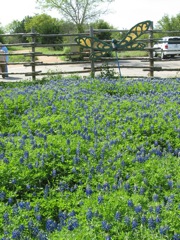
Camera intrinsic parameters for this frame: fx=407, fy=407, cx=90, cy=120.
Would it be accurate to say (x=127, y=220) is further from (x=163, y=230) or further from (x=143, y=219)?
(x=163, y=230)

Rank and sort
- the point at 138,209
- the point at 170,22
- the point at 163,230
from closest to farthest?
the point at 163,230, the point at 138,209, the point at 170,22

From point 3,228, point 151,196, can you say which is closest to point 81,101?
point 151,196

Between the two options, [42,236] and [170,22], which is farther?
[170,22]

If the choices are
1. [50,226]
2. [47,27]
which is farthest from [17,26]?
[50,226]

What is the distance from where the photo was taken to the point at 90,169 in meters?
4.18

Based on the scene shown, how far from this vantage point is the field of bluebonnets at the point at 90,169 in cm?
311

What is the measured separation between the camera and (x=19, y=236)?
3.02 metres

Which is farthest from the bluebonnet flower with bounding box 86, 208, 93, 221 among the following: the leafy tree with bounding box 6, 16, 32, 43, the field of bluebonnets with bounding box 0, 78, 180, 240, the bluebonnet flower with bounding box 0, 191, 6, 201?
the leafy tree with bounding box 6, 16, 32, 43

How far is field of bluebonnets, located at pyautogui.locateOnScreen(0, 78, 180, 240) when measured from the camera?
10.2ft

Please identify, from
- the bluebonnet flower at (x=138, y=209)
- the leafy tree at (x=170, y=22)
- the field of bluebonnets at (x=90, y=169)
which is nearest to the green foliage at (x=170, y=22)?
the leafy tree at (x=170, y=22)

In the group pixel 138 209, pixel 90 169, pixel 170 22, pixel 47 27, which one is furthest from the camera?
pixel 47 27

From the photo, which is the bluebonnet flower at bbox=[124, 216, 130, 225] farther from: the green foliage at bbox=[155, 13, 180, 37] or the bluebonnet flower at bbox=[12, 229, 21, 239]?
the green foliage at bbox=[155, 13, 180, 37]

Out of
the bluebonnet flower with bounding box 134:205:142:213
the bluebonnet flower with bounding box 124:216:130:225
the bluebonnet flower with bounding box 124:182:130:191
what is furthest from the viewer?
the bluebonnet flower with bounding box 124:182:130:191

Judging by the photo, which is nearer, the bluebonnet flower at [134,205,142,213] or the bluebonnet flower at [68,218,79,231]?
the bluebonnet flower at [68,218,79,231]
